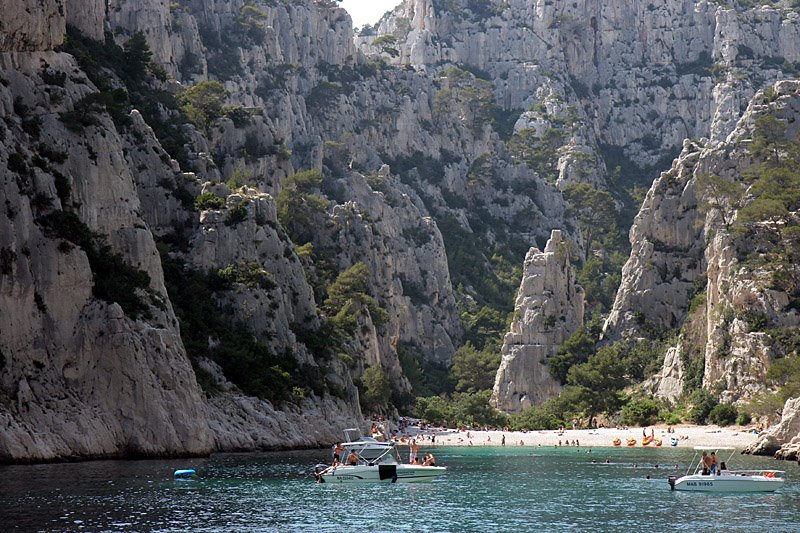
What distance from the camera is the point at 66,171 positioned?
78188 mm

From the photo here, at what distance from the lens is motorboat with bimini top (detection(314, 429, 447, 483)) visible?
225 ft

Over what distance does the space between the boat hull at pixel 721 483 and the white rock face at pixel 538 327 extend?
75224mm

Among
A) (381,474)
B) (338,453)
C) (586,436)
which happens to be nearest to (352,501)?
(381,474)

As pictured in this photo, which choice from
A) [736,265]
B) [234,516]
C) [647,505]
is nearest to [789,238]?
[736,265]

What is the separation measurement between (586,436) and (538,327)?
103ft

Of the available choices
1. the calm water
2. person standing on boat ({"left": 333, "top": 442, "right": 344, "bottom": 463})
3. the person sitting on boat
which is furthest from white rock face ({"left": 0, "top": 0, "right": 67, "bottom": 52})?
the person sitting on boat

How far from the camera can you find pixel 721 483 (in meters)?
65.0

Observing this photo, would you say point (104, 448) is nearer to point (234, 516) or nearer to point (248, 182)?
point (234, 516)

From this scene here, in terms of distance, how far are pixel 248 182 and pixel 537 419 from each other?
41.3 meters

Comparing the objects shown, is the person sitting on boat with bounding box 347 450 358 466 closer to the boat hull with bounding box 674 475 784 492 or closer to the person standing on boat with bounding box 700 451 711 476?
the boat hull with bounding box 674 475 784 492

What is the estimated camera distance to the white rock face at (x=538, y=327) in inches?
5571

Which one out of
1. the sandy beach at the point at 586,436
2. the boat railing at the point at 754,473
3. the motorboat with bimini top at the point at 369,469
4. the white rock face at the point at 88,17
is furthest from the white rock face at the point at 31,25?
the boat railing at the point at 754,473

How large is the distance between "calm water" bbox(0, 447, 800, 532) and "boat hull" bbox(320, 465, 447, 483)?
115 centimetres

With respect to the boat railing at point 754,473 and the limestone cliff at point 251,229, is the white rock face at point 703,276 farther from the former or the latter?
the boat railing at point 754,473
